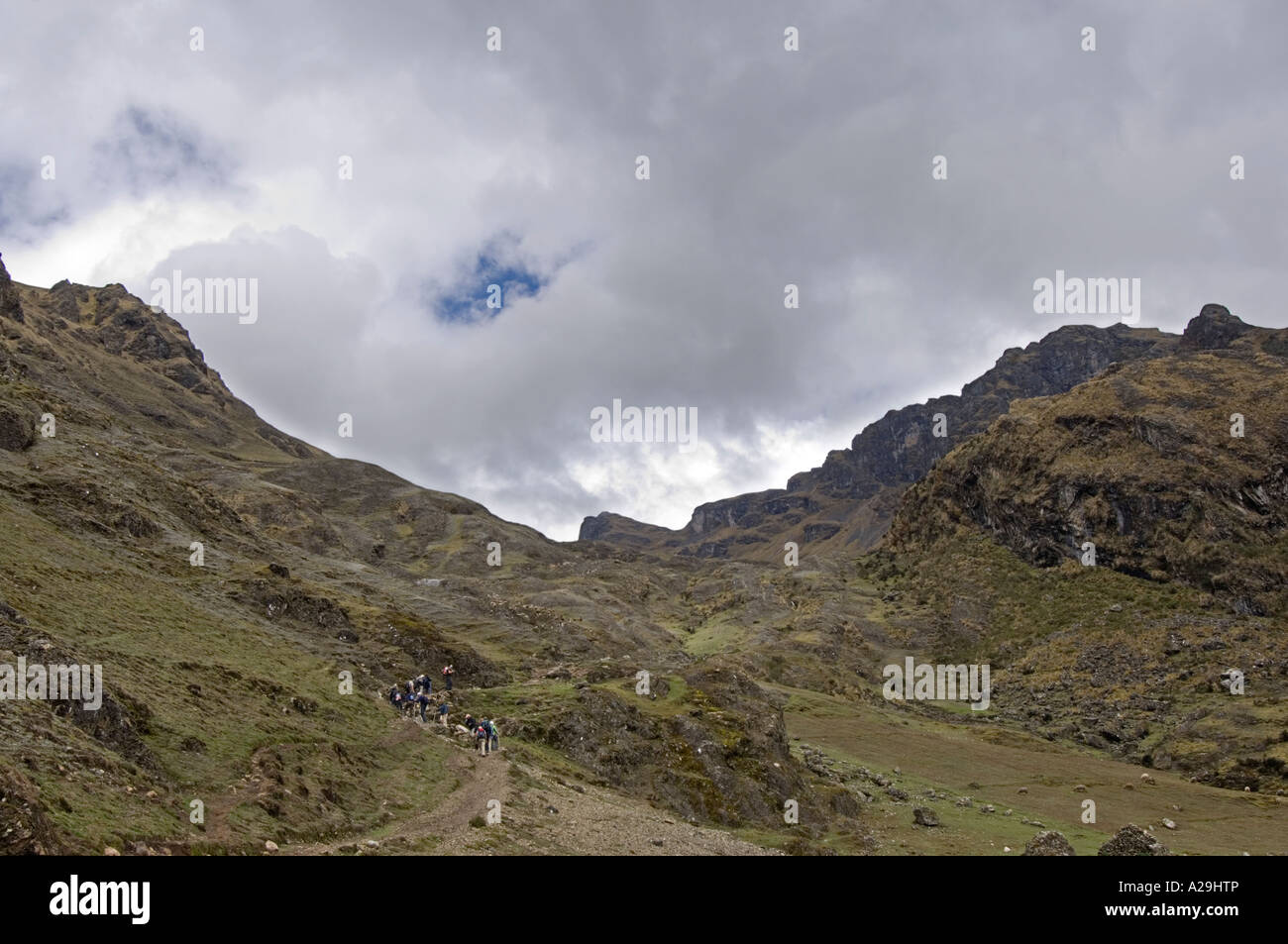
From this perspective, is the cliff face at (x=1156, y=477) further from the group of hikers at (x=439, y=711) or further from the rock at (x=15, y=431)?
the rock at (x=15, y=431)

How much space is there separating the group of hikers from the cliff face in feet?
459

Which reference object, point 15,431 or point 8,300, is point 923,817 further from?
point 8,300

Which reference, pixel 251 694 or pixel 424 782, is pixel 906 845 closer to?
pixel 424 782

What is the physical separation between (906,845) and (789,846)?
904 cm

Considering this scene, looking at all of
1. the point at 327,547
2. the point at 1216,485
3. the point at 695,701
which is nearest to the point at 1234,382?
the point at 1216,485

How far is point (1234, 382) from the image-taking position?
166 m

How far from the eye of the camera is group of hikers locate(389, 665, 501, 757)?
141 ft

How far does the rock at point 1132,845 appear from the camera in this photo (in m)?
35.3

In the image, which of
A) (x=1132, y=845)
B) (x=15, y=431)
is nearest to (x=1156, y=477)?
(x=1132, y=845)

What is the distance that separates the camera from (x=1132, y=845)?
117ft

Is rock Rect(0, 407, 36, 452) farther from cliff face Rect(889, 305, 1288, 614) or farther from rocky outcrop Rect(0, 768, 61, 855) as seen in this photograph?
cliff face Rect(889, 305, 1288, 614)

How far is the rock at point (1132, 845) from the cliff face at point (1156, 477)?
12066cm

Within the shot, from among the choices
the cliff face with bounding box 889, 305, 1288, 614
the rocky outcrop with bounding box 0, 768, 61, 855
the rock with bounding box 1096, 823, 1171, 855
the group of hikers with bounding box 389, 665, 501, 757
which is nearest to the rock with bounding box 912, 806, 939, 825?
the rock with bounding box 1096, 823, 1171, 855

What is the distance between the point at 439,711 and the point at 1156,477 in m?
155
